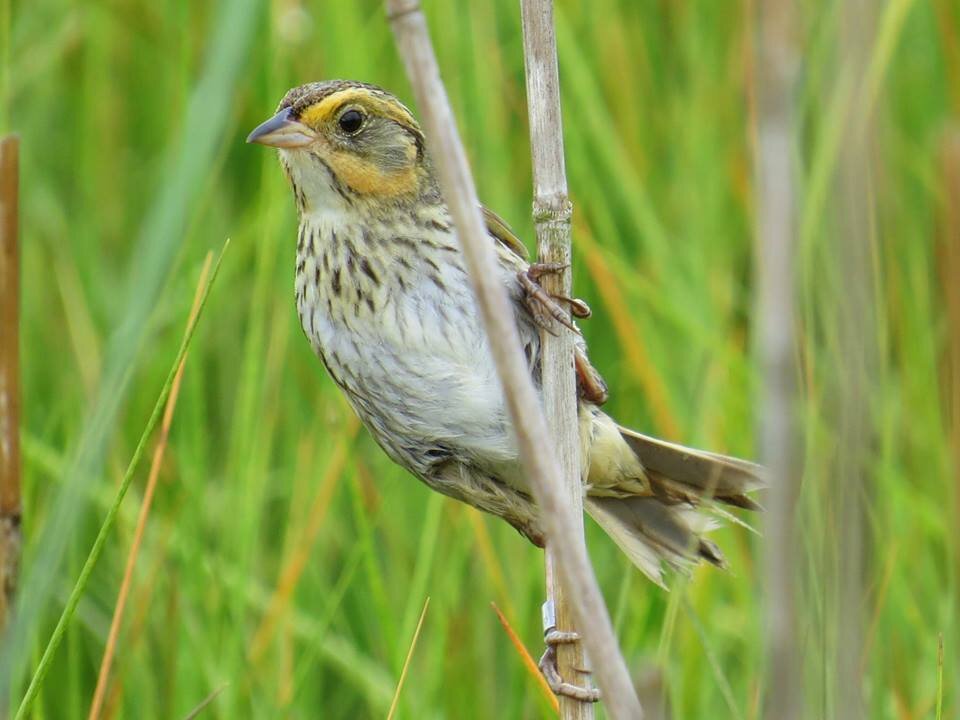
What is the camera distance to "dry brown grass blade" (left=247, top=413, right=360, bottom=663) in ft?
8.55

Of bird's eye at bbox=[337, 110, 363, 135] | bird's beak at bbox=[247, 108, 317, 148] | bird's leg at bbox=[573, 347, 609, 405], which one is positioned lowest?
bird's leg at bbox=[573, 347, 609, 405]

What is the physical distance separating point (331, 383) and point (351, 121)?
766 millimetres

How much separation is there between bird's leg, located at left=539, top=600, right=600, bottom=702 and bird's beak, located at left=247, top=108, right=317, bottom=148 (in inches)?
32.4

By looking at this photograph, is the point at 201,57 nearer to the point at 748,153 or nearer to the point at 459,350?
the point at 748,153

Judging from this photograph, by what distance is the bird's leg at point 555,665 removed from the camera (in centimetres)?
190

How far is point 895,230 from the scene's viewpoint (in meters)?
3.42

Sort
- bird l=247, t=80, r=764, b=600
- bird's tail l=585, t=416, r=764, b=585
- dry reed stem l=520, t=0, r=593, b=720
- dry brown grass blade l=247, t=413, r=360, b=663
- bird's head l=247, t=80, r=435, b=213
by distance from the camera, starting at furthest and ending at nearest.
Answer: dry brown grass blade l=247, t=413, r=360, b=663, bird's tail l=585, t=416, r=764, b=585, bird's head l=247, t=80, r=435, b=213, bird l=247, t=80, r=764, b=600, dry reed stem l=520, t=0, r=593, b=720

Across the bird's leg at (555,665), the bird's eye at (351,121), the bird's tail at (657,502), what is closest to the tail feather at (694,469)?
the bird's tail at (657,502)

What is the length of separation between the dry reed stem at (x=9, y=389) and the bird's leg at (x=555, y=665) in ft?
2.37

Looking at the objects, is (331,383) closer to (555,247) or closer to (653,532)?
(653,532)

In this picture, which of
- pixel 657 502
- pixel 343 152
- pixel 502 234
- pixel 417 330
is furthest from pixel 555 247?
pixel 657 502

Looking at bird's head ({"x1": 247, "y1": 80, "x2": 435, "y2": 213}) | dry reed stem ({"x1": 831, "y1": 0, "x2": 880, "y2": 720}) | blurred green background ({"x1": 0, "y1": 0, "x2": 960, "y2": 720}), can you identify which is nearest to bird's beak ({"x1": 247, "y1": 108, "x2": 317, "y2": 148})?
bird's head ({"x1": 247, "y1": 80, "x2": 435, "y2": 213})

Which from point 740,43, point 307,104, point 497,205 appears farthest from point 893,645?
point 740,43

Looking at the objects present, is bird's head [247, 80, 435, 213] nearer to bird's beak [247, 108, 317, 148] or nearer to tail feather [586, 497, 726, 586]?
bird's beak [247, 108, 317, 148]
